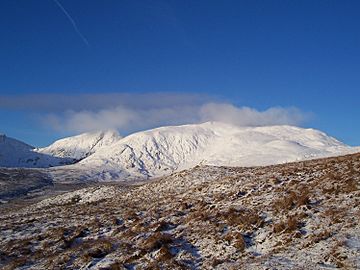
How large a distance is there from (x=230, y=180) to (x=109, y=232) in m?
13.1

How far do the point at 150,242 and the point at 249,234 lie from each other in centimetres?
A: 543

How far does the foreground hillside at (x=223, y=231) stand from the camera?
62.2 ft

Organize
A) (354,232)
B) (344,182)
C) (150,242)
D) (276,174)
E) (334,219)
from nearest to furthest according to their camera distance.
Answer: (354,232) < (334,219) < (150,242) < (344,182) < (276,174)

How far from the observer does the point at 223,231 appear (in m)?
22.9

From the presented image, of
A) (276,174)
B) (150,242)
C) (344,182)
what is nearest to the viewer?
(150,242)

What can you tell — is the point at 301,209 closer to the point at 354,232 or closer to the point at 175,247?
the point at 354,232

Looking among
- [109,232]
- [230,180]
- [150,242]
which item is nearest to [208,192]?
[230,180]

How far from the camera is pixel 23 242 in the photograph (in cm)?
2653

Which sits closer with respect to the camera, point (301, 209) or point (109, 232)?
point (301, 209)

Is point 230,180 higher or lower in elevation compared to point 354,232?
higher

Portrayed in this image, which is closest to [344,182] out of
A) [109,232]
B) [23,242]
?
[109,232]

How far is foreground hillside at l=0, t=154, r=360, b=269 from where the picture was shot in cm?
1895

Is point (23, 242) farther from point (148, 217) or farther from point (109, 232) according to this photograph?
point (148, 217)

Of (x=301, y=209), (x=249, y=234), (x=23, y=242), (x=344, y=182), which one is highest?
(x=344, y=182)
